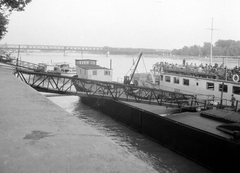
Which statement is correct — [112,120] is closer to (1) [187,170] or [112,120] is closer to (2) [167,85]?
(2) [167,85]

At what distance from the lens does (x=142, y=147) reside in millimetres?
16422

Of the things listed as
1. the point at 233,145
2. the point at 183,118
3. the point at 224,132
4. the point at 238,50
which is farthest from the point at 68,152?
the point at 238,50

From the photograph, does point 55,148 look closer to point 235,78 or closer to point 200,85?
point 235,78

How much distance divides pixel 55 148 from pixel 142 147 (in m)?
13.6

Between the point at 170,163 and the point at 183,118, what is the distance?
15.0ft

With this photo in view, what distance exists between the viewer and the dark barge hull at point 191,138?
1165 centimetres

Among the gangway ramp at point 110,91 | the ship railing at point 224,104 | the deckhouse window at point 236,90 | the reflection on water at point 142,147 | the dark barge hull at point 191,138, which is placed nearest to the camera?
the dark barge hull at point 191,138

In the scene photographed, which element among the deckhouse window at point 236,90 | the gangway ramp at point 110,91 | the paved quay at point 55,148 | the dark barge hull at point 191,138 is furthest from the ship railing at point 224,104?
the paved quay at point 55,148

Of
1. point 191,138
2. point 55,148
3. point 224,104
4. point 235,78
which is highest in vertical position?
point 235,78

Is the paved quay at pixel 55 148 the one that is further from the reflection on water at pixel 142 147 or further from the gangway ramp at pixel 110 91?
the gangway ramp at pixel 110 91

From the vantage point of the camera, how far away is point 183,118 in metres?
17.6

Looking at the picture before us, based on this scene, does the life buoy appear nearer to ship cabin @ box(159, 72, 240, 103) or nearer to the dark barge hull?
ship cabin @ box(159, 72, 240, 103)

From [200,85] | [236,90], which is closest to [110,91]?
[200,85]

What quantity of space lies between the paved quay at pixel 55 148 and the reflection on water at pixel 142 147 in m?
4.94
